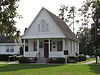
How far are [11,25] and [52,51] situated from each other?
32.2ft

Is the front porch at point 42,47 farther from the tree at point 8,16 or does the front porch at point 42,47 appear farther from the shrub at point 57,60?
the tree at point 8,16

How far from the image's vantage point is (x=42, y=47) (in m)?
34.9

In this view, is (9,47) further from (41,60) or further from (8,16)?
(8,16)

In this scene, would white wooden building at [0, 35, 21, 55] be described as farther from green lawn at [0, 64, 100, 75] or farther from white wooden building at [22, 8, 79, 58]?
green lawn at [0, 64, 100, 75]

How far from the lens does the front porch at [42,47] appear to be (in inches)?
1332

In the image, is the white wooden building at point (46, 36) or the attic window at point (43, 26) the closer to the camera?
the white wooden building at point (46, 36)

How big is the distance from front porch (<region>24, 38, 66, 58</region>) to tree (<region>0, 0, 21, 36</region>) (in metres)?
7.16

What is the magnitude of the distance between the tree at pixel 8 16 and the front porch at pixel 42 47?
7.16 m

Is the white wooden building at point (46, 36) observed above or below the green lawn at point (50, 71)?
above

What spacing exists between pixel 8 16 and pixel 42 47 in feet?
33.3

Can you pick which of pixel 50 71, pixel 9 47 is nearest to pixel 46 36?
pixel 50 71

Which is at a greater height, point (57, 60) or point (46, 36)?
point (46, 36)

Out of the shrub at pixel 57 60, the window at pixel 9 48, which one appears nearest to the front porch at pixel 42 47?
the shrub at pixel 57 60

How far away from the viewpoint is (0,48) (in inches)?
1897
